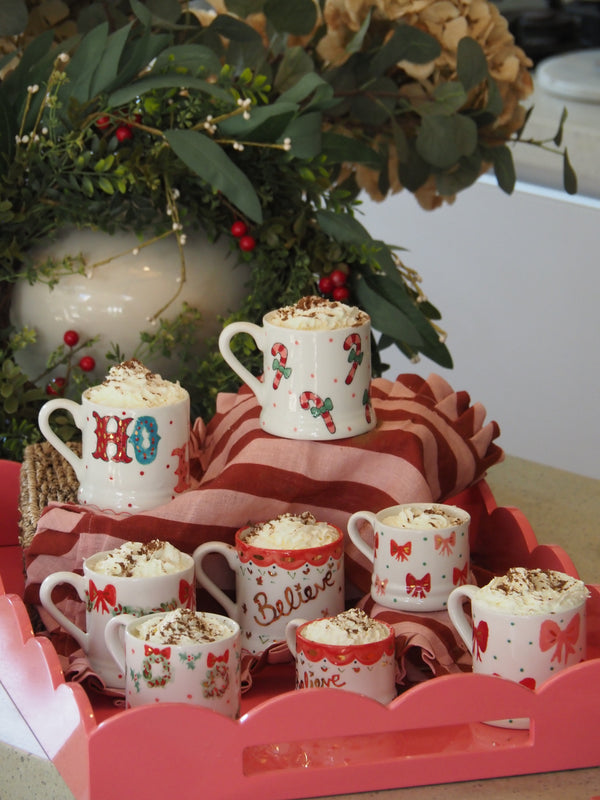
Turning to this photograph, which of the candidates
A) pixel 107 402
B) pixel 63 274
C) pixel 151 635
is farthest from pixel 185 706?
pixel 63 274

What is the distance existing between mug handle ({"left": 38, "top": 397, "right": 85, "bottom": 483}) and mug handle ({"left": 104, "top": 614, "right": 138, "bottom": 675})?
197mm

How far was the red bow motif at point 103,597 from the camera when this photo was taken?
71 cm

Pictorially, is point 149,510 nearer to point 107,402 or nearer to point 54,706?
point 107,402

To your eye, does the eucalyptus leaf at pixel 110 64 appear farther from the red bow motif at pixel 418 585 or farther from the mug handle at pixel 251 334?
the red bow motif at pixel 418 585

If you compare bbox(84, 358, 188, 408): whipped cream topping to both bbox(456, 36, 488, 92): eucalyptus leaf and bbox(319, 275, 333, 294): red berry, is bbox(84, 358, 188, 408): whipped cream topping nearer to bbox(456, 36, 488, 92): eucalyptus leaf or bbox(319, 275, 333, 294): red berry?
bbox(319, 275, 333, 294): red berry

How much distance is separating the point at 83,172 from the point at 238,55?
247 millimetres

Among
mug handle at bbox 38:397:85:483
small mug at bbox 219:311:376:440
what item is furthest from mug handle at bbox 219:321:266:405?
mug handle at bbox 38:397:85:483

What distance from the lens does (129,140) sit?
1.04m

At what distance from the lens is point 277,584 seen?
0.76 m

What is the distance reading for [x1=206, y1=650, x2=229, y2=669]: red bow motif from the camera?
0.64m

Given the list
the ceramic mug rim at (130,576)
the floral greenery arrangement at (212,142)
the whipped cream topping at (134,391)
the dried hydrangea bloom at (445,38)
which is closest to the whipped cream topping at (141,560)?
the ceramic mug rim at (130,576)

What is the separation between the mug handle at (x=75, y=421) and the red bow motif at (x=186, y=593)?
0.18m

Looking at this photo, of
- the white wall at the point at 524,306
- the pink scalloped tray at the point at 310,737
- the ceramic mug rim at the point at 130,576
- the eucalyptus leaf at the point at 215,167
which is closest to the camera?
the pink scalloped tray at the point at 310,737

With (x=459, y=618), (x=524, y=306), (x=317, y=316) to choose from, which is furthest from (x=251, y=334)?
(x=524, y=306)
